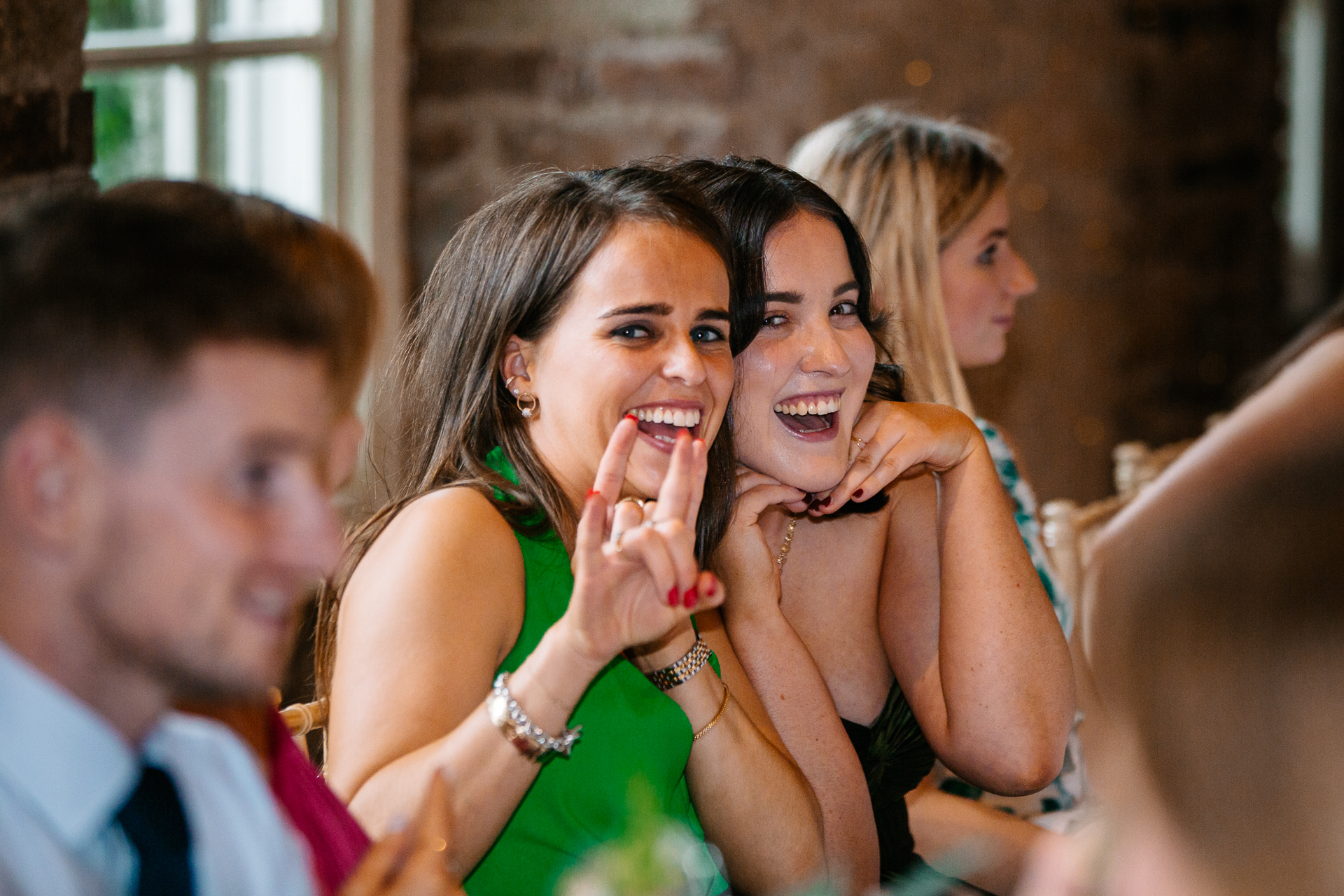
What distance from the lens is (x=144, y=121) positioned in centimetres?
300

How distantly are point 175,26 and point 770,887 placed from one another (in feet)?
7.99

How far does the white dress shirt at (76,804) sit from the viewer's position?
77cm

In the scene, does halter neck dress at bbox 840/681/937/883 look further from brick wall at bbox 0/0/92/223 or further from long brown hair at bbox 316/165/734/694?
brick wall at bbox 0/0/92/223

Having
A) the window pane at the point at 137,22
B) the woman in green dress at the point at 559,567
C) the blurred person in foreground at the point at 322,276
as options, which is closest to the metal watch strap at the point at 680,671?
the woman in green dress at the point at 559,567

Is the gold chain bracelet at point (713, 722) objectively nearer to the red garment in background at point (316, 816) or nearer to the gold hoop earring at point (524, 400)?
the gold hoop earring at point (524, 400)

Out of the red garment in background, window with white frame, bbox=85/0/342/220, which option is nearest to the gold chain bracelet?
the red garment in background

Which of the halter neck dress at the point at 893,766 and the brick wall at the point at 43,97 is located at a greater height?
the brick wall at the point at 43,97

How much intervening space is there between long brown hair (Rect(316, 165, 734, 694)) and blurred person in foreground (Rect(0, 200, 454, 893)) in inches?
29.4

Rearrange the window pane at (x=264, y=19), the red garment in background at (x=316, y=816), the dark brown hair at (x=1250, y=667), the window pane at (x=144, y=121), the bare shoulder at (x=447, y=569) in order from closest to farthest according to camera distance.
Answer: the dark brown hair at (x=1250, y=667) → the red garment in background at (x=316, y=816) → the bare shoulder at (x=447, y=569) → the window pane at (x=144, y=121) → the window pane at (x=264, y=19)

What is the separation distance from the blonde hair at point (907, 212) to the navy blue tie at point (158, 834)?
5.96 ft

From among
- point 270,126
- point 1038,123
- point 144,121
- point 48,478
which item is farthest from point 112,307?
point 1038,123

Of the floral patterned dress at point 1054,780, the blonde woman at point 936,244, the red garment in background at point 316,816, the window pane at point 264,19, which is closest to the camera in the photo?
the red garment in background at point 316,816

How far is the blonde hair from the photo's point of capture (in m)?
2.49

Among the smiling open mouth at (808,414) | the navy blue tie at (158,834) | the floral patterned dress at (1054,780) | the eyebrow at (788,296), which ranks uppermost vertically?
the eyebrow at (788,296)
